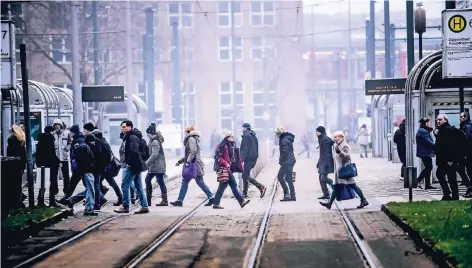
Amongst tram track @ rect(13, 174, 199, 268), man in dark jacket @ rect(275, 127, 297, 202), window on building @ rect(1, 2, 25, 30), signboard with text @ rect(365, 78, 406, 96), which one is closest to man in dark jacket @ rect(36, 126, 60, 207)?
tram track @ rect(13, 174, 199, 268)

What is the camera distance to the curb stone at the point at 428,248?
9.75 meters

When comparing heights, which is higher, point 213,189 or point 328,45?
point 328,45

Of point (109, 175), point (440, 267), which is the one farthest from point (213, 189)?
point (440, 267)

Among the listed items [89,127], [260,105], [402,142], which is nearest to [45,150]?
[89,127]

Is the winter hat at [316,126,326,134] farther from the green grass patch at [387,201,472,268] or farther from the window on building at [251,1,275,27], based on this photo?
the window on building at [251,1,275,27]

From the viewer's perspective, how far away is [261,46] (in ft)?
264

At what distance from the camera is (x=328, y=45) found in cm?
10300

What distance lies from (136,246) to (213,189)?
43.2ft

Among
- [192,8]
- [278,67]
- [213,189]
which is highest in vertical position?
[192,8]

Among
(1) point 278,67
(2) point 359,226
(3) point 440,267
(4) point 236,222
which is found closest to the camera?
(3) point 440,267

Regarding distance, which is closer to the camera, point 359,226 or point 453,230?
point 453,230

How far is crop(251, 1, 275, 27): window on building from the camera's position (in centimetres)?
8031

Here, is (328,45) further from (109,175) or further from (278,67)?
(109,175)

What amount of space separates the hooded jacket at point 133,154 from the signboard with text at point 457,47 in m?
6.30
